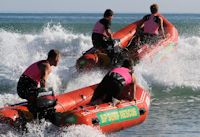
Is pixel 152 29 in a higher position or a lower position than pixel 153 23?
lower

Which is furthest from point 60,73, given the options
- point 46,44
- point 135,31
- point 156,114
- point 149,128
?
point 46,44

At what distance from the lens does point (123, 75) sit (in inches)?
323

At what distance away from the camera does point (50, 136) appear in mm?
7223

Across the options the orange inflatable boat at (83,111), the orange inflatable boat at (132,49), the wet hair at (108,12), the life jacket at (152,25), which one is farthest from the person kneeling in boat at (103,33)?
the orange inflatable boat at (83,111)

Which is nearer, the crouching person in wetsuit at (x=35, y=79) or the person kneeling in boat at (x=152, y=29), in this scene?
the crouching person in wetsuit at (x=35, y=79)

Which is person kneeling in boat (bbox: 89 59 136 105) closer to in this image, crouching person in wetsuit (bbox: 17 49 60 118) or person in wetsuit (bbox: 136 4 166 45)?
crouching person in wetsuit (bbox: 17 49 60 118)

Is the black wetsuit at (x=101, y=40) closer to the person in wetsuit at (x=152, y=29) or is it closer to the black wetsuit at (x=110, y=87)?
the person in wetsuit at (x=152, y=29)

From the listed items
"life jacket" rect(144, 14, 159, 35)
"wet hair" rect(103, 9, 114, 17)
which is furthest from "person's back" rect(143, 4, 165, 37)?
"wet hair" rect(103, 9, 114, 17)

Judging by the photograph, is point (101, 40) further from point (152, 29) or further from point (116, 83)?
point (116, 83)

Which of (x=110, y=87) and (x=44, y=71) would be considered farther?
(x=110, y=87)

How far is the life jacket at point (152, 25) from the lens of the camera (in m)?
12.8

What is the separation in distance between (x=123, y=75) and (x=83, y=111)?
0.90 m

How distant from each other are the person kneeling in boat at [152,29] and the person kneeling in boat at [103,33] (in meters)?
1.13

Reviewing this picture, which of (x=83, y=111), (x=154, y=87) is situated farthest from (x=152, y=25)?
(x=83, y=111)
